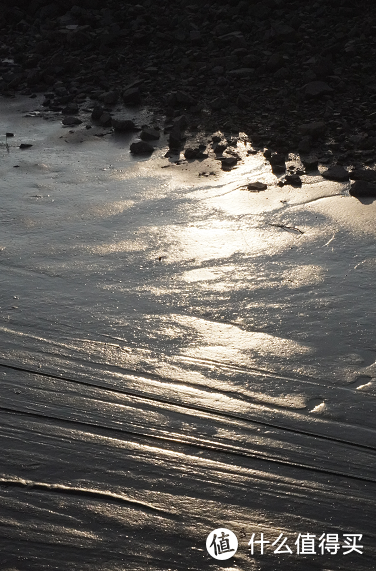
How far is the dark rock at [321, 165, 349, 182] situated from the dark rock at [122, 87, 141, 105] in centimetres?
256

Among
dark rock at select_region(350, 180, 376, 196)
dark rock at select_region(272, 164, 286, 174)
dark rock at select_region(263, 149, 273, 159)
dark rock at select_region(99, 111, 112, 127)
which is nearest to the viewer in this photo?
dark rock at select_region(350, 180, 376, 196)

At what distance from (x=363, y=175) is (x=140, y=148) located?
5.84 feet

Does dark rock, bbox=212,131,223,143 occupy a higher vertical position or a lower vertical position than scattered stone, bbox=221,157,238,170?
higher

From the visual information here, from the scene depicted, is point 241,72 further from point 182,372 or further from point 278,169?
point 182,372

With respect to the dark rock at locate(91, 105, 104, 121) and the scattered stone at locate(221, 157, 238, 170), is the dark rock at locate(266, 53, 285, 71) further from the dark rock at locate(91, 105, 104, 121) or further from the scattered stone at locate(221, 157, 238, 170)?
the scattered stone at locate(221, 157, 238, 170)

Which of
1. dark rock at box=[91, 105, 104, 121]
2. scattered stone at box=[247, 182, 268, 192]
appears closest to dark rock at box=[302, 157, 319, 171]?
scattered stone at box=[247, 182, 268, 192]

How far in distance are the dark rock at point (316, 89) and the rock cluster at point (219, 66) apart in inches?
0.5

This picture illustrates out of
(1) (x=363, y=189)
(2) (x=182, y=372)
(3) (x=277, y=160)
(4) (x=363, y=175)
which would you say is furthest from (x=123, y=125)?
(2) (x=182, y=372)

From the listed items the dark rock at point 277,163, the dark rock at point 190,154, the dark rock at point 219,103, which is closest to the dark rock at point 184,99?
the dark rock at point 219,103

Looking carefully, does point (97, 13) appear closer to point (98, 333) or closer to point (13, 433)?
point (98, 333)

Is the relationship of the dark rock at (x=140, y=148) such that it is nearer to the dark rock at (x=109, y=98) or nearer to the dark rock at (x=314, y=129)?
the dark rock at (x=314, y=129)

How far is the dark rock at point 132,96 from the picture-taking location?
6914mm

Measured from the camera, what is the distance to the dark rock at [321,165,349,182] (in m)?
5.04

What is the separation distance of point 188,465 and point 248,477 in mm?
213
